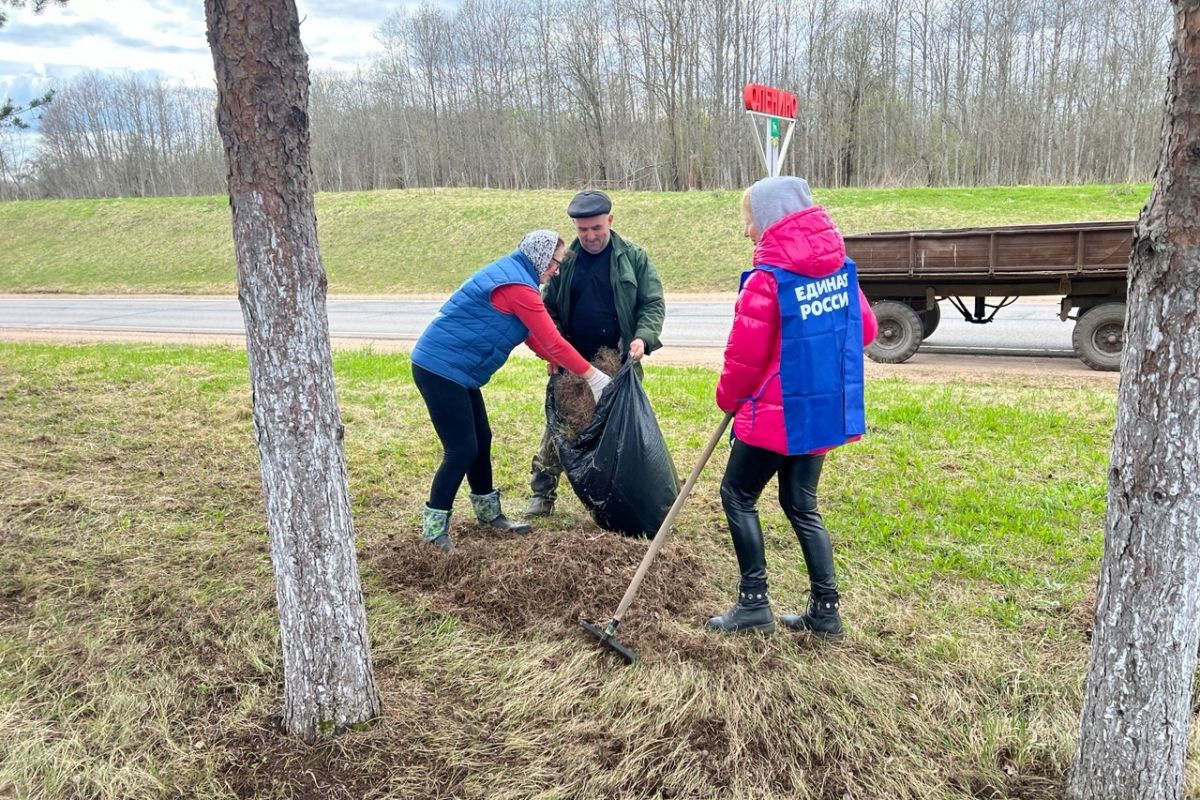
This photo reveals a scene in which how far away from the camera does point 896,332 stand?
902 centimetres

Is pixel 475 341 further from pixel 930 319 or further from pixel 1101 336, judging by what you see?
pixel 930 319

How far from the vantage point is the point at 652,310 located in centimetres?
398

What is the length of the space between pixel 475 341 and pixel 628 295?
0.86 meters

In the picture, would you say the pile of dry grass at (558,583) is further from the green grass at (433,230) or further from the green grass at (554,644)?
the green grass at (433,230)

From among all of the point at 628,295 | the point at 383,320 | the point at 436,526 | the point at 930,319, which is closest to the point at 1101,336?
the point at 930,319

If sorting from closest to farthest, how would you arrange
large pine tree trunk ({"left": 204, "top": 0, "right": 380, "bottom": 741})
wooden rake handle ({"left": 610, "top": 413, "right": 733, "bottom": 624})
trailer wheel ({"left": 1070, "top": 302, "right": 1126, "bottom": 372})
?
large pine tree trunk ({"left": 204, "top": 0, "right": 380, "bottom": 741}), wooden rake handle ({"left": 610, "top": 413, "right": 733, "bottom": 624}), trailer wheel ({"left": 1070, "top": 302, "right": 1126, "bottom": 372})

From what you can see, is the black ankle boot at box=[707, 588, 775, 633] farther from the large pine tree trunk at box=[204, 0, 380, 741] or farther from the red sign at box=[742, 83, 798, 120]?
the red sign at box=[742, 83, 798, 120]

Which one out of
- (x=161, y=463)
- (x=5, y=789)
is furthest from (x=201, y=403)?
(x=5, y=789)

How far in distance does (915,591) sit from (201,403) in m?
5.76

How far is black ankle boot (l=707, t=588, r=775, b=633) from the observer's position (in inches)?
113

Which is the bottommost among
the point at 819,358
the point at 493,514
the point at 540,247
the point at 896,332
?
the point at 493,514

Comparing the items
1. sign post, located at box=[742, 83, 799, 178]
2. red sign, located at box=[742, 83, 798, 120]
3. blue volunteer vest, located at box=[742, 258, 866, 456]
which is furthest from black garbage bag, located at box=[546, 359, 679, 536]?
red sign, located at box=[742, 83, 798, 120]

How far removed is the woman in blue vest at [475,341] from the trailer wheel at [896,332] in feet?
20.8

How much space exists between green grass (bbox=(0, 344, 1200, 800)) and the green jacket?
1005 millimetres
